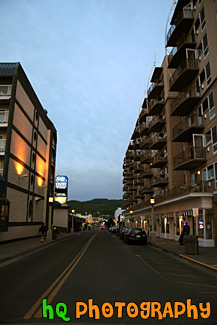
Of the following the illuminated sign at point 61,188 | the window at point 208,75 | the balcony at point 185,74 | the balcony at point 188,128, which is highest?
the balcony at point 185,74

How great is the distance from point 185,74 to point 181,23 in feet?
17.6

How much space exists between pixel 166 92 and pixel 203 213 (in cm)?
1752

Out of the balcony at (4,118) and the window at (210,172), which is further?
the balcony at (4,118)

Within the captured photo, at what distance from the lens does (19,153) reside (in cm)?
2875

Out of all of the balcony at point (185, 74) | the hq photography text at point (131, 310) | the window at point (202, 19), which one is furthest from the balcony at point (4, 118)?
the hq photography text at point (131, 310)

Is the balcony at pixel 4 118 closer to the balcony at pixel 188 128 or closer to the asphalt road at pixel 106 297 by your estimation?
the balcony at pixel 188 128

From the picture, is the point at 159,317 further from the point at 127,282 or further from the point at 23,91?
the point at 23,91

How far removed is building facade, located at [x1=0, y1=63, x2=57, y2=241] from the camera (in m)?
25.4

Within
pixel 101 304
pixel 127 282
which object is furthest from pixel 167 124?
pixel 101 304

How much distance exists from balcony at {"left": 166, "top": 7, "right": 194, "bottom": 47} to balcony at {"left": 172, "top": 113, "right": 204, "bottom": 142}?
858cm

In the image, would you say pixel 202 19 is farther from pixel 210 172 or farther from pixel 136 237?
pixel 136 237

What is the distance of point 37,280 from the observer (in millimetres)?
8797

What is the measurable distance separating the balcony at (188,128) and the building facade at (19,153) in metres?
15.8

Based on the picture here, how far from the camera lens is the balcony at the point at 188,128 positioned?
79.3 ft
